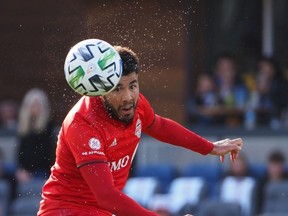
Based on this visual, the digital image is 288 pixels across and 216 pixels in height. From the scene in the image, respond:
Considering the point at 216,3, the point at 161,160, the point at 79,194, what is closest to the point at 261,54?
the point at 216,3

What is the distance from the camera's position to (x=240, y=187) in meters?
14.9

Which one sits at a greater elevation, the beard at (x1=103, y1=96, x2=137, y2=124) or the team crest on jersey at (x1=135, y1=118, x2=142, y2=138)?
the beard at (x1=103, y1=96, x2=137, y2=124)

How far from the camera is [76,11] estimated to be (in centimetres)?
1656

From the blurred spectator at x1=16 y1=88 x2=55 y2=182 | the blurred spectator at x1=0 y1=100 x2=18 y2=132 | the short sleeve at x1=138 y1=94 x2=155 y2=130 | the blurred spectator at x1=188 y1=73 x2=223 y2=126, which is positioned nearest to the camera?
the short sleeve at x1=138 y1=94 x2=155 y2=130

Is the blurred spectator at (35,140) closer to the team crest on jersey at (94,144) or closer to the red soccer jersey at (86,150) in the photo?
the red soccer jersey at (86,150)

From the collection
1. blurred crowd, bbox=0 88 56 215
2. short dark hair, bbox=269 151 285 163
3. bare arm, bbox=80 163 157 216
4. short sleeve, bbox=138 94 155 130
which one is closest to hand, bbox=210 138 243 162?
short sleeve, bbox=138 94 155 130

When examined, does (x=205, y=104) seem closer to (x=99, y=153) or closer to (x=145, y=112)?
(x=145, y=112)

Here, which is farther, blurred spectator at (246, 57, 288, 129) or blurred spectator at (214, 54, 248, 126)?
blurred spectator at (214, 54, 248, 126)

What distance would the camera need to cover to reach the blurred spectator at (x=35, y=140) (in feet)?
49.0

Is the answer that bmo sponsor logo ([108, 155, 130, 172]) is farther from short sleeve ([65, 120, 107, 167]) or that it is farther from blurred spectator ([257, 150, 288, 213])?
blurred spectator ([257, 150, 288, 213])

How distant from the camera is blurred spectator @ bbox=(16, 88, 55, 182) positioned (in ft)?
49.0

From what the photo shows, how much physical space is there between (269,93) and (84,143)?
298 inches

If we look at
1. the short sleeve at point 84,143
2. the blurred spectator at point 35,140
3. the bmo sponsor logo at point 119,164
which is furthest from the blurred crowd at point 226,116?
the short sleeve at point 84,143

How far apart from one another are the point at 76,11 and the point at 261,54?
2956 millimetres
